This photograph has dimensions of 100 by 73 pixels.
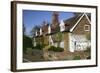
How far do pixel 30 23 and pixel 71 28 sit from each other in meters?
0.41

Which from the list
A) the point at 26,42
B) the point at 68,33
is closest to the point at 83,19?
the point at 68,33

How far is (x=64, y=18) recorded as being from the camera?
6.93 feet

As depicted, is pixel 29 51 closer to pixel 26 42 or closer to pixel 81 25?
pixel 26 42

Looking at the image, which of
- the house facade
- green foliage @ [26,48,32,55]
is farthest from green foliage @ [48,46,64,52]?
green foliage @ [26,48,32,55]

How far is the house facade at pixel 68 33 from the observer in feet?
6.71

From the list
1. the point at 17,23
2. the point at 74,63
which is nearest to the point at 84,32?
the point at 74,63

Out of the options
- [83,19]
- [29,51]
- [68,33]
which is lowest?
[29,51]

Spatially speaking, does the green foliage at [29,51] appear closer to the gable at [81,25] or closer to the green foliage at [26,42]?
the green foliage at [26,42]

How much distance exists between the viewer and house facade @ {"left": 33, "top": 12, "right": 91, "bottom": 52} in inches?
80.5

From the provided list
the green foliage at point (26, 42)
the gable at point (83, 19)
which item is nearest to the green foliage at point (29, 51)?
the green foliage at point (26, 42)

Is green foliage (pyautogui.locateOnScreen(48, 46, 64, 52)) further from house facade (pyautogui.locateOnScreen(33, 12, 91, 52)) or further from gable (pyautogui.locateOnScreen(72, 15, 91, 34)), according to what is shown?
gable (pyautogui.locateOnScreen(72, 15, 91, 34))

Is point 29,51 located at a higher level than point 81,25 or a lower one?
lower

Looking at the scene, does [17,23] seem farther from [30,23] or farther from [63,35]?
[63,35]

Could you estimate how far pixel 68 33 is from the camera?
2.12 metres
